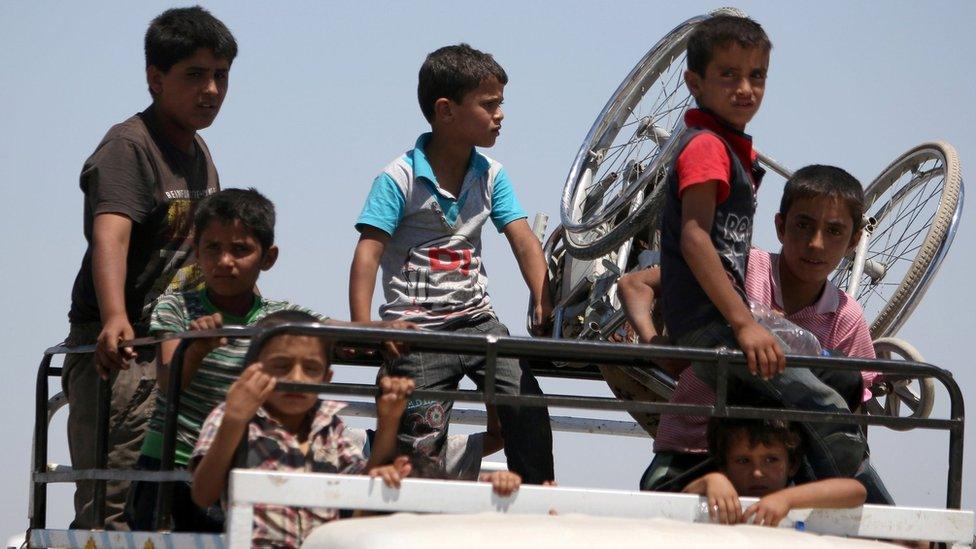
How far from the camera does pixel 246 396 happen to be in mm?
3939

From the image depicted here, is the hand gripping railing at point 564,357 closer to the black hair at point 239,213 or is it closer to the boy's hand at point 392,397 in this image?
the boy's hand at point 392,397

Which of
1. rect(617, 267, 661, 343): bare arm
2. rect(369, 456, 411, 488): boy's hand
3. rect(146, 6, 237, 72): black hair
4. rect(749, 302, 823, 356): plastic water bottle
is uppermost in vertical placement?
rect(146, 6, 237, 72): black hair

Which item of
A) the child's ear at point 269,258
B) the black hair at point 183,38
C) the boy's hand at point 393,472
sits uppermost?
the black hair at point 183,38

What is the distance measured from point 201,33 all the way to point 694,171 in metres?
2.20

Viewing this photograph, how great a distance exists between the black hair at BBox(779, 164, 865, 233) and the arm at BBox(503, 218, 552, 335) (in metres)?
1.17

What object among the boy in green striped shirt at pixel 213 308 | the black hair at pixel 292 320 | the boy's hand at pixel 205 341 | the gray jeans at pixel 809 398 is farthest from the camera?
the boy in green striped shirt at pixel 213 308

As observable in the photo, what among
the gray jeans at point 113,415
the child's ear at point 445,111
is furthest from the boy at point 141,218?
the child's ear at point 445,111

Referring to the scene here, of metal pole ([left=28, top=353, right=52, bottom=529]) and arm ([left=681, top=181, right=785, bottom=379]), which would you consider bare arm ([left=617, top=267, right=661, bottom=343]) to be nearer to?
arm ([left=681, top=181, right=785, bottom=379])

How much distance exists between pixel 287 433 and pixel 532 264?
206cm

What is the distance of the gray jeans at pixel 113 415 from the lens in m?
5.54

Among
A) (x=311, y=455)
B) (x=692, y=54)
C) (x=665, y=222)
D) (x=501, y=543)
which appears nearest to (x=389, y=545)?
(x=501, y=543)

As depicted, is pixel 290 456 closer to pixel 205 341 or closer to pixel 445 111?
pixel 205 341

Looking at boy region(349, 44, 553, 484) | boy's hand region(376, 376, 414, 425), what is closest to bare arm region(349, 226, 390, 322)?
boy region(349, 44, 553, 484)

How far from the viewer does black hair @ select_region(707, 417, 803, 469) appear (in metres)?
4.53
